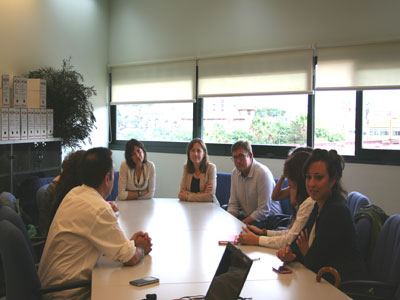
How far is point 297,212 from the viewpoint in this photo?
8.52 feet

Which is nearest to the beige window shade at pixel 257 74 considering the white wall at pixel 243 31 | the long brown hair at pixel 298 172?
the white wall at pixel 243 31

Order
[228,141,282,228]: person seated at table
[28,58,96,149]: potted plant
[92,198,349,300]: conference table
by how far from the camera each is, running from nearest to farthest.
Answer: [92,198,349,300]: conference table, [228,141,282,228]: person seated at table, [28,58,96,149]: potted plant

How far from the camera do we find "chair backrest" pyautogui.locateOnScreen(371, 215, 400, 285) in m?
2.19

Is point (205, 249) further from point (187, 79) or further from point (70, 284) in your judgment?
point (187, 79)

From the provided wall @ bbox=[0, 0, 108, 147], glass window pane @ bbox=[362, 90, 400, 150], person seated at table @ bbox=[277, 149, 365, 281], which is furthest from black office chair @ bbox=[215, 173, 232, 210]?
person seated at table @ bbox=[277, 149, 365, 281]

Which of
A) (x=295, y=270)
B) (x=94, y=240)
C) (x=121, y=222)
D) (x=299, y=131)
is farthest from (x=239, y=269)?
(x=299, y=131)

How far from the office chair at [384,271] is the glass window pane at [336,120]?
8.32 feet

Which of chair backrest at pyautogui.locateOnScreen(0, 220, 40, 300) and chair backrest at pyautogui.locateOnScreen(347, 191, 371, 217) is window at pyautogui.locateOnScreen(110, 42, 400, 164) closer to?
chair backrest at pyautogui.locateOnScreen(347, 191, 371, 217)

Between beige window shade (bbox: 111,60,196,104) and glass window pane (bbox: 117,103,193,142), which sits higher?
beige window shade (bbox: 111,60,196,104)

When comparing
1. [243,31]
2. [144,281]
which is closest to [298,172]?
[144,281]

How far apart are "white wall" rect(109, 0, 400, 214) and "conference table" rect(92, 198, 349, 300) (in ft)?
7.38

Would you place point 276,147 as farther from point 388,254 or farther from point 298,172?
point 388,254

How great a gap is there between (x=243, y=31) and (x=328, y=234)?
12.4 ft

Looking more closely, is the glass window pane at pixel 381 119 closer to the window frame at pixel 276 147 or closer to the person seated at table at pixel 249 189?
the window frame at pixel 276 147
